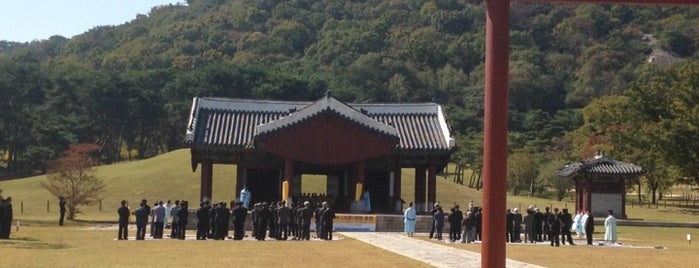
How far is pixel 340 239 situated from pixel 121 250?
362 inches

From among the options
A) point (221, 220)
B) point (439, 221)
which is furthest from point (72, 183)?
point (439, 221)

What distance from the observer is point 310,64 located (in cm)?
12631

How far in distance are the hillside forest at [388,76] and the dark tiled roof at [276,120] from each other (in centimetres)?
1042

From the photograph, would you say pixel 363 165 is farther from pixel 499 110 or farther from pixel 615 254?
pixel 499 110

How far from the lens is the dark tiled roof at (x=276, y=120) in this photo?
126ft

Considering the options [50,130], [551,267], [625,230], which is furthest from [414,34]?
[551,267]

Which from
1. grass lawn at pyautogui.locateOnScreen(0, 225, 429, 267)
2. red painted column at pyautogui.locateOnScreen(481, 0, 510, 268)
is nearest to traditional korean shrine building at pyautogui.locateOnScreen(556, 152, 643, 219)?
grass lawn at pyautogui.locateOnScreen(0, 225, 429, 267)

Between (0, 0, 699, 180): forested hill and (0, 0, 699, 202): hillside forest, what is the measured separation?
0.22 metres

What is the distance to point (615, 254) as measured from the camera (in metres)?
25.8

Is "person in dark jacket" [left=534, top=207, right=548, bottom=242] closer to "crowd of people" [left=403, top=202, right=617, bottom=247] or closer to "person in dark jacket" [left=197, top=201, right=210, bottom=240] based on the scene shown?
"crowd of people" [left=403, top=202, right=617, bottom=247]

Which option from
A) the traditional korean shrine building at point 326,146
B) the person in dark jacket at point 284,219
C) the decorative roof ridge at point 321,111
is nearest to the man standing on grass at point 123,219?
the person in dark jacket at point 284,219

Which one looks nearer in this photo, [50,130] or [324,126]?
[324,126]

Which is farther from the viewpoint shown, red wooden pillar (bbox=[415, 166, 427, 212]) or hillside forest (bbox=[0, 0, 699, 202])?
hillside forest (bbox=[0, 0, 699, 202])

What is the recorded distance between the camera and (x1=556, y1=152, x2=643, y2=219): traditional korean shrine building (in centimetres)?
4725
